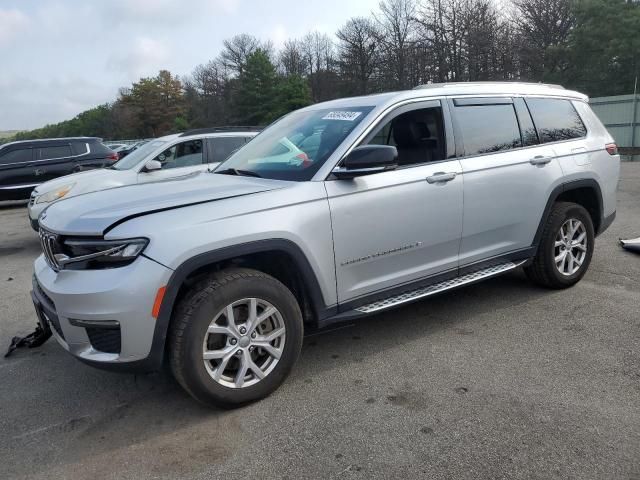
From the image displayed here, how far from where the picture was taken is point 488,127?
4270 millimetres

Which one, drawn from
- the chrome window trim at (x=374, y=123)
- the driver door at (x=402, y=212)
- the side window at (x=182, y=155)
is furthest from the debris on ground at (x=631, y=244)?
the side window at (x=182, y=155)

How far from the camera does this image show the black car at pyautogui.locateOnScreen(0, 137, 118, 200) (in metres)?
12.8

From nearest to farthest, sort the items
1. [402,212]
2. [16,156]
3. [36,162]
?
[402,212] → [16,156] → [36,162]

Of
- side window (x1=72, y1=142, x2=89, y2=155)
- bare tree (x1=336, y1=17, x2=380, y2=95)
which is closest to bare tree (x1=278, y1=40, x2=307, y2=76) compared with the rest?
bare tree (x1=336, y1=17, x2=380, y2=95)

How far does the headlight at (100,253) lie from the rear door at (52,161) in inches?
448

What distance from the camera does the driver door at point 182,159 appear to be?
806 centimetres

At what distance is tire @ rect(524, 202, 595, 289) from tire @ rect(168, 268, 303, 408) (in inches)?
102

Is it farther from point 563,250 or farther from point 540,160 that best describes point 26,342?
point 563,250

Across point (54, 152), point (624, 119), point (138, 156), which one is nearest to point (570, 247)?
point (138, 156)

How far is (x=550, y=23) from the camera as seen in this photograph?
44.1 meters

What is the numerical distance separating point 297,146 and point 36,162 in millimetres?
11451

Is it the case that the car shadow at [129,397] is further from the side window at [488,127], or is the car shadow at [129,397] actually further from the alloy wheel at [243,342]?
the side window at [488,127]

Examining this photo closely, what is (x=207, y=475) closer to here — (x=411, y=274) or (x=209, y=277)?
(x=209, y=277)

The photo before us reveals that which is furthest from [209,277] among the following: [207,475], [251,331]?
[207,475]
